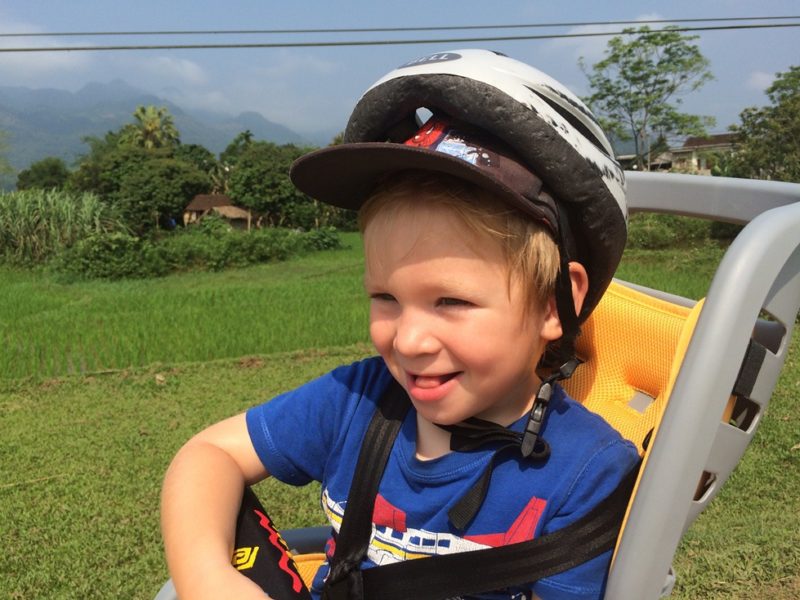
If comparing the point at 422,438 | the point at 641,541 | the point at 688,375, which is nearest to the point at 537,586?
the point at 641,541

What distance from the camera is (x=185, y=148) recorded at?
128ft

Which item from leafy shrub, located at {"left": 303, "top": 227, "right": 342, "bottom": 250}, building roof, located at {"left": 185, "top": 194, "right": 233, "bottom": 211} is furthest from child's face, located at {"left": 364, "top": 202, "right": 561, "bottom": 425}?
building roof, located at {"left": 185, "top": 194, "right": 233, "bottom": 211}

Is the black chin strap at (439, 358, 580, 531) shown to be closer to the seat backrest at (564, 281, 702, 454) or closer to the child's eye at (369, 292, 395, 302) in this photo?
the child's eye at (369, 292, 395, 302)

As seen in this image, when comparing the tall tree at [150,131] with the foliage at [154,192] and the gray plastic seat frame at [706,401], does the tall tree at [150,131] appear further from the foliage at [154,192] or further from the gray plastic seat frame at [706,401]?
the gray plastic seat frame at [706,401]

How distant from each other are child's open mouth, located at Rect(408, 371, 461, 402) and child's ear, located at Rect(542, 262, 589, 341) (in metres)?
0.18

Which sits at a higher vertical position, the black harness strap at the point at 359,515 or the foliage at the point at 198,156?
the black harness strap at the point at 359,515

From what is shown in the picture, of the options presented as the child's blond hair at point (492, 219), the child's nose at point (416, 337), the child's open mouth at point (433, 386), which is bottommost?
the child's open mouth at point (433, 386)

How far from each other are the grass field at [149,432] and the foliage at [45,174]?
4459 centimetres

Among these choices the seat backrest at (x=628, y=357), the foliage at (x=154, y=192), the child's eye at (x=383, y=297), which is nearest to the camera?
the child's eye at (x=383, y=297)

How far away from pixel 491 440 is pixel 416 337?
0.25m

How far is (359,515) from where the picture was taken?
1272mm

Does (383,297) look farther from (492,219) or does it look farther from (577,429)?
(577,429)

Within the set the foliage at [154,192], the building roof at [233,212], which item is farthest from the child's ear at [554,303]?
the building roof at [233,212]

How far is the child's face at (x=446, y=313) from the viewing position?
1097 millimetres
